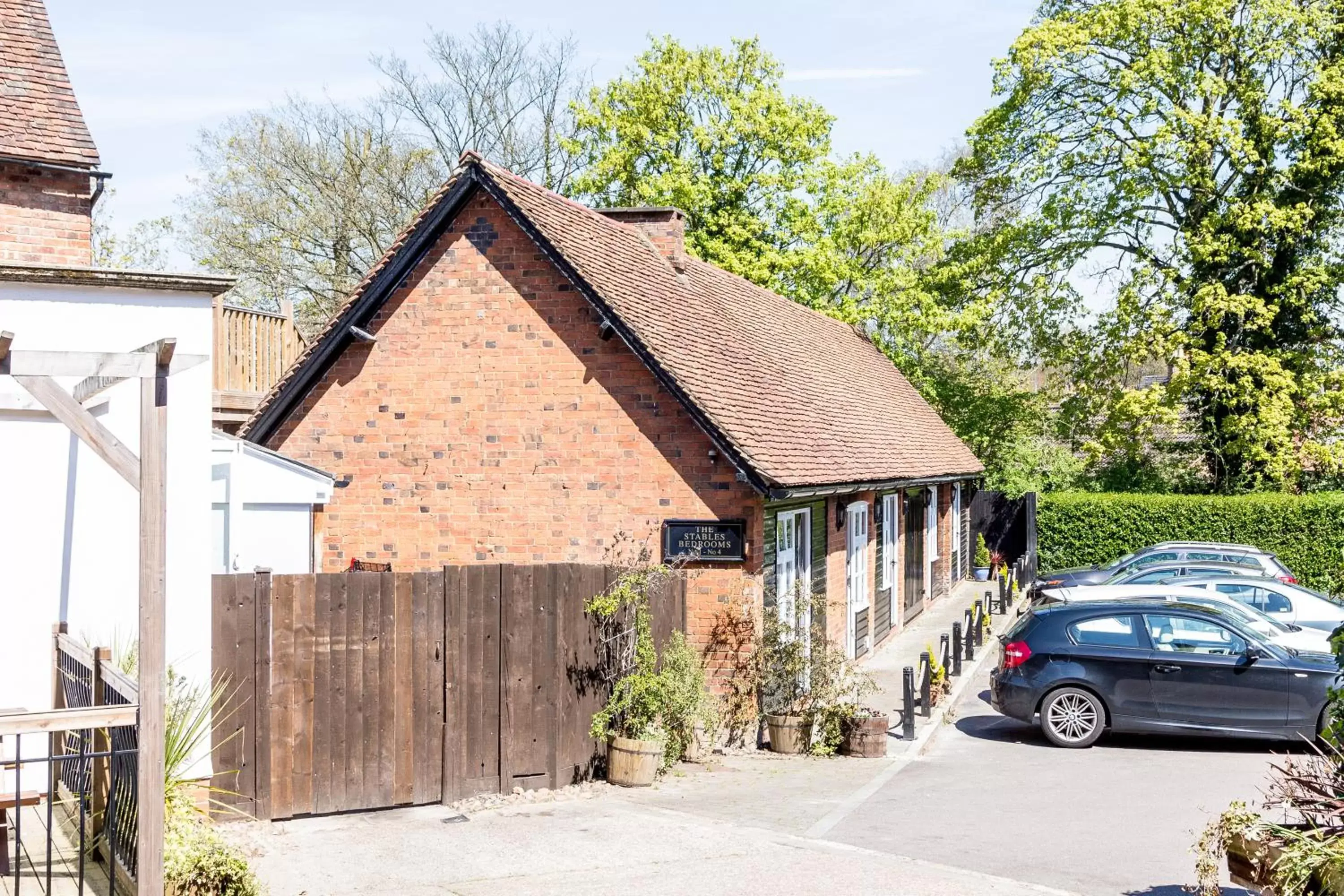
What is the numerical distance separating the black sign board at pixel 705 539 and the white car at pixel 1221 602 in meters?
4.78

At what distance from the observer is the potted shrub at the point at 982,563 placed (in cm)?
3306

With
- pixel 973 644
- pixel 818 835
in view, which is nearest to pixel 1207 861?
pixel 818 835

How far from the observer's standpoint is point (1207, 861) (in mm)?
7324

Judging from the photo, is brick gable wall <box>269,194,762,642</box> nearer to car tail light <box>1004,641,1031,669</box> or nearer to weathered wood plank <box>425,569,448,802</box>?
car tail light <box>1004,641,1031,669</box>

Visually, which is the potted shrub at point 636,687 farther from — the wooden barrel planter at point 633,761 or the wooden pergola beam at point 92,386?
the wooden pergola beam at point 92,386

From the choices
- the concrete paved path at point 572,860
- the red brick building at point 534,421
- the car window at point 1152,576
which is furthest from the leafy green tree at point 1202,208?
the concrete paved path at point 572,860

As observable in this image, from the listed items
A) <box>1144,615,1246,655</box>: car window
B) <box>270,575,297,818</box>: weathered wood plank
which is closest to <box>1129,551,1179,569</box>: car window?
<box>1144,615,1246,655</box>: car window

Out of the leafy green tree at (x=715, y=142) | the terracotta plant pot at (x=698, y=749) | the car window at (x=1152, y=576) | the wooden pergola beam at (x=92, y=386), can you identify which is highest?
the leafy green tree at (x=715, y=142)

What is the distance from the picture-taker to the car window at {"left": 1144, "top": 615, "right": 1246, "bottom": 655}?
1384cm

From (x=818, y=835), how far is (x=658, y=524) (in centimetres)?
481

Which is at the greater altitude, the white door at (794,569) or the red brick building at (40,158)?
the red brick building at (40,158)

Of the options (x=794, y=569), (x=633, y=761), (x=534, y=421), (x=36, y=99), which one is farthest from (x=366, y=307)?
(x=633, y=761)

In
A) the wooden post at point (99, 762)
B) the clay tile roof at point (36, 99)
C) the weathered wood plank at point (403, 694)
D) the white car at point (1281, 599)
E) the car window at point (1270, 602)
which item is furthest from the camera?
the car window at point (1270, 602)

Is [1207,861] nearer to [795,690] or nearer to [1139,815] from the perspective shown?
[1139,815]
